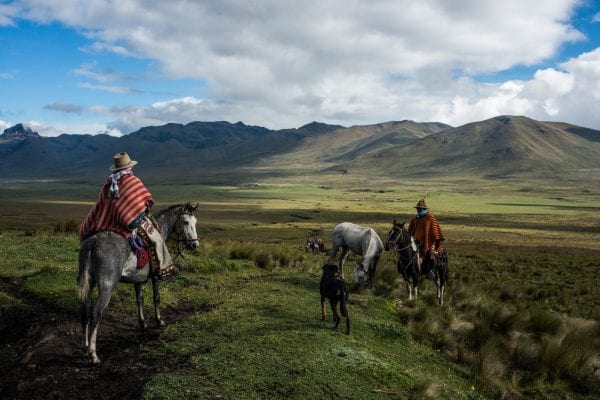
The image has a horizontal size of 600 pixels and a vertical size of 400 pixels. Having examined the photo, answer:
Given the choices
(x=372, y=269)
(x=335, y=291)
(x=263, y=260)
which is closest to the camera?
(x=335, y=291)

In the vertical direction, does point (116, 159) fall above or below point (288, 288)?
above

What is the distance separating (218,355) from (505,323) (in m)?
9.49

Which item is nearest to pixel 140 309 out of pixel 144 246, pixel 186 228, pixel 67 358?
pixel 144 246

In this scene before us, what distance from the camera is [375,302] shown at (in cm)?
1482

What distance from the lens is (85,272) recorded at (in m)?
8.66

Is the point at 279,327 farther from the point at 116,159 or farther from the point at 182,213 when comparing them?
the point at 116,159

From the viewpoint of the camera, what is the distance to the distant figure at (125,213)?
30.8ft

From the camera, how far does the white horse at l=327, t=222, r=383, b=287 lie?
16.6 metres

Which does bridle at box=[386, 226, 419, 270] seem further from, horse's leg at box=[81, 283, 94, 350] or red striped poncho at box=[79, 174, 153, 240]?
horse's leg at box=[81, 283, 94, 350]

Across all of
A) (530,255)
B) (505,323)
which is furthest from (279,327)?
(530,255)

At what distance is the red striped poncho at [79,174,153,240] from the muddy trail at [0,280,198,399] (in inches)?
87.3

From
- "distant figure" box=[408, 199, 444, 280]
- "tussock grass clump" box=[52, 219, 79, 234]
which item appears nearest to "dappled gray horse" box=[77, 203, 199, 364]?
"distant figure" box=[408, 199, 444, 280]

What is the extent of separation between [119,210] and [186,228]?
99.5 inches

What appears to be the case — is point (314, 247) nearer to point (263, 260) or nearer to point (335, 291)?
point (263, 260)
